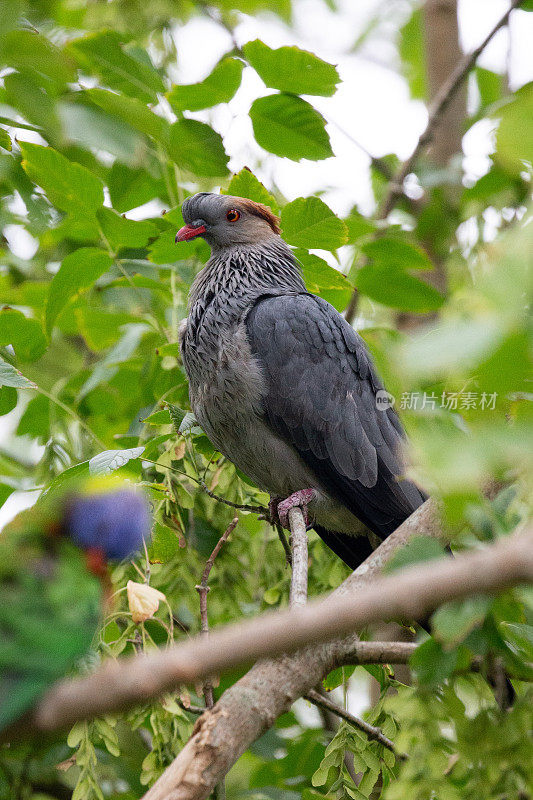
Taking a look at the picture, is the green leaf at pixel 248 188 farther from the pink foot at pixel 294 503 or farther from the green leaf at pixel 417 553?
the green leaf at pixel 417 553

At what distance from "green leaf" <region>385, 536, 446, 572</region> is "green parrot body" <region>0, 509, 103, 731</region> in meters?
0.62

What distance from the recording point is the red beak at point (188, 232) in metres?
3.53

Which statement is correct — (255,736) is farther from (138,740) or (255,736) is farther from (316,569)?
(138,740)

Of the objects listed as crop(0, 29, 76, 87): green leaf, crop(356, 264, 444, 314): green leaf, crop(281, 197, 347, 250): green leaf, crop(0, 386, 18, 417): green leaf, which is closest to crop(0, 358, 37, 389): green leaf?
crop(0, 386, 18, 417): green leaf

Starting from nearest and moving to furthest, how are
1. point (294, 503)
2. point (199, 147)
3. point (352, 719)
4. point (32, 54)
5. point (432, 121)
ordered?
point (32, 54) → point (352, 719) → point (199, 147) → point (294, 503) → point (432, 121)

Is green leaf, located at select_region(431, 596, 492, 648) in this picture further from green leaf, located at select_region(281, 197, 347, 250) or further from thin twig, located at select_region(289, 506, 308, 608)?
green leaf, located at select_region(281, 197, 347, 250)

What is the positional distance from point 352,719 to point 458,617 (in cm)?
92

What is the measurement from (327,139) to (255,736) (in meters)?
2.24

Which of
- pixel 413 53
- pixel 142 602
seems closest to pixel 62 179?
pixel 142 602

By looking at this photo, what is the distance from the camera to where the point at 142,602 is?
7.77 feet

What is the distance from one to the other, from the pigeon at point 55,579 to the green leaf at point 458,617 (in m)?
0.66

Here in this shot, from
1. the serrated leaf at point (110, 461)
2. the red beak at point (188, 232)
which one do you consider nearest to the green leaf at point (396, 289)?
the red beak at point (188, 232)

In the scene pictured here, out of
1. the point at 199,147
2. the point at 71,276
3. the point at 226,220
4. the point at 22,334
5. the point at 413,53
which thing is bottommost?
the point at 22,334

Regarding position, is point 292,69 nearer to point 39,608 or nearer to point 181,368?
point 181,368
